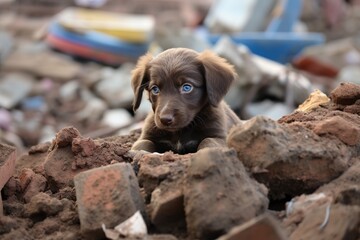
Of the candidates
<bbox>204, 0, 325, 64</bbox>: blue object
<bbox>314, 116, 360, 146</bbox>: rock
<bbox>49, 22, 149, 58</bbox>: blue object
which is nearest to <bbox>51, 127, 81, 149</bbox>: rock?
<bbox>314, 116, 360, 146</bbox>: rock

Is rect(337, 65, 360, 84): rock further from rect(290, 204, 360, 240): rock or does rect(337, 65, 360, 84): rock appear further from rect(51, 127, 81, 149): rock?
rect(290, 204, 360, 240): rock

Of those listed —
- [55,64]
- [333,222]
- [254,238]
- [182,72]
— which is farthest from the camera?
[55,64]

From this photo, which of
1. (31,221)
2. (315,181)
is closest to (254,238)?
(315,181)

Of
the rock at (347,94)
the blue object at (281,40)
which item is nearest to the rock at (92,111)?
the blue object at (281,40)

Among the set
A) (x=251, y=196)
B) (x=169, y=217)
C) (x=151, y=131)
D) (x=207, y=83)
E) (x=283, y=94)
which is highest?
(x=251, y=196)

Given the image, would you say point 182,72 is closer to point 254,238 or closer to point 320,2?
point 254,238

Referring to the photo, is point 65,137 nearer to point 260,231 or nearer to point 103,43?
point 260,231
